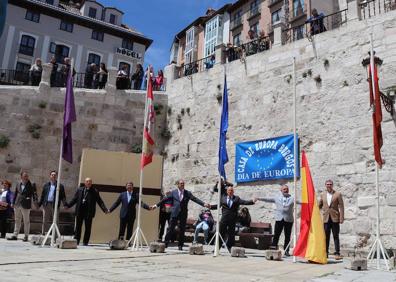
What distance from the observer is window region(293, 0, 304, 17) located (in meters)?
33.0

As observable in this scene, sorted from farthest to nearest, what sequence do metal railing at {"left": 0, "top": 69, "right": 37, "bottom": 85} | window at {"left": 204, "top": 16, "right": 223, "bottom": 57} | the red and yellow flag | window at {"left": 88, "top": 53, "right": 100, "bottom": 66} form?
window at {"left": 204, "top": 16, "right": 223, "bottom": 57} → window at {"left": 88, "top": 53, "right": 100, "bottom": 66} → metal railing at {"left": 0, "top": 69, "right": 37, "bottom": 85} → the red and yellow flag

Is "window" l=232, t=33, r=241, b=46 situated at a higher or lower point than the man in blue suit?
higher

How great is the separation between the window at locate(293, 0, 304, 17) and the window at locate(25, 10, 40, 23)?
22483 millimetres

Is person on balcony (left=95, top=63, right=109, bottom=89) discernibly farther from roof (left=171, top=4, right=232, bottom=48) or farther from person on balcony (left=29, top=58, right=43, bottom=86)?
roof (left=171, top=4, right=232, bottom=48)

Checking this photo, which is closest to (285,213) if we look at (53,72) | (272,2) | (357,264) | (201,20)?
(357,264)

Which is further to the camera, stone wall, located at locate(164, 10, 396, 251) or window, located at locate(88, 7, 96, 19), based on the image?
window, located at locate(88, 7, 96, 19)

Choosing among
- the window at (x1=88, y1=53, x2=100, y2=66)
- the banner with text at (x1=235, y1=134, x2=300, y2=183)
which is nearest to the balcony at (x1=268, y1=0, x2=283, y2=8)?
the window at (x1=88, y1=53, x2=100, y2=66)

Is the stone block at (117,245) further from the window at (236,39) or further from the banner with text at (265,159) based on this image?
the window at (236,39)

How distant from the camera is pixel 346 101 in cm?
1232

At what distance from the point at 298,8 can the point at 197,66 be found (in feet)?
61.2

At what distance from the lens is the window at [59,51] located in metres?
38.8

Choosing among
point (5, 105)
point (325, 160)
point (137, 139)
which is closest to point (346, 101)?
point (325, 160)

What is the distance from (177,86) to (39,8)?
84.3ft

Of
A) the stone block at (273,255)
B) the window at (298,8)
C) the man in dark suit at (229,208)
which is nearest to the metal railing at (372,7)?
the man in dark suit at (229,208)
